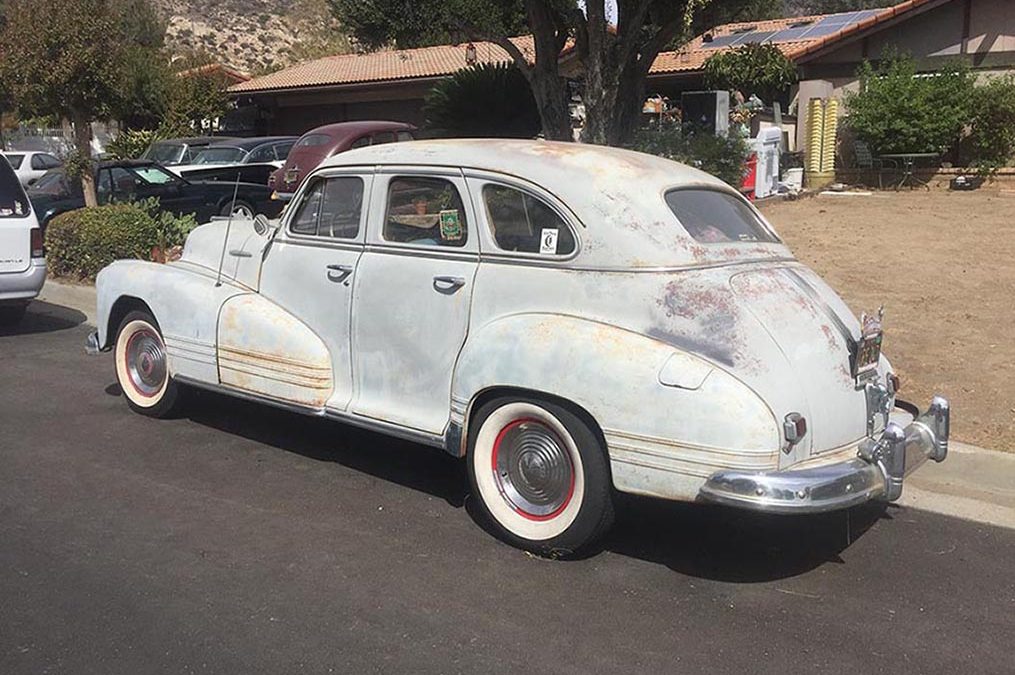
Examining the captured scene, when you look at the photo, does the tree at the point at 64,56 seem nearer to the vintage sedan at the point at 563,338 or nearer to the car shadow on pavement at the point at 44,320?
the car shadow on pavement at the point at 44,320

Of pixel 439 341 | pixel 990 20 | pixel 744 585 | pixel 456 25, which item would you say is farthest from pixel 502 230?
pixel 990 20

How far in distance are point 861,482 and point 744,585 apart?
26.3 inches

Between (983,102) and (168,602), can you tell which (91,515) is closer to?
(168,602)

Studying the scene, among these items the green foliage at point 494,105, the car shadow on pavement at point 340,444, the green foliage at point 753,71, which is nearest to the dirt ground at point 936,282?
the car shadow on pavement at point 340,444

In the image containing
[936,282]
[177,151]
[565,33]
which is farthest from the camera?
[177,151]

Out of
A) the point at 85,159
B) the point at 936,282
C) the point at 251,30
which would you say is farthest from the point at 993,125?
the point at 251,30

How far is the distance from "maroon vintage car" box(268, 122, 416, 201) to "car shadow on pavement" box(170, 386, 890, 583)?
952 cm

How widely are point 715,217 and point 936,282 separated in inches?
227

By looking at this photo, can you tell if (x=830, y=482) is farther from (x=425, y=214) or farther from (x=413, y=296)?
(x=425, y=214)

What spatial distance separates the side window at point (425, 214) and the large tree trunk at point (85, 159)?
875 centimetres

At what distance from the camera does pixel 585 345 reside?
4.19 m

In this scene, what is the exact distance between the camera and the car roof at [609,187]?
4.38 m

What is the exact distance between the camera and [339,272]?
17.4ft

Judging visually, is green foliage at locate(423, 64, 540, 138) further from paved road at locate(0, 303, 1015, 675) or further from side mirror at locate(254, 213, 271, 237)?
paved road at locate(0, 303, 1015, 675)
